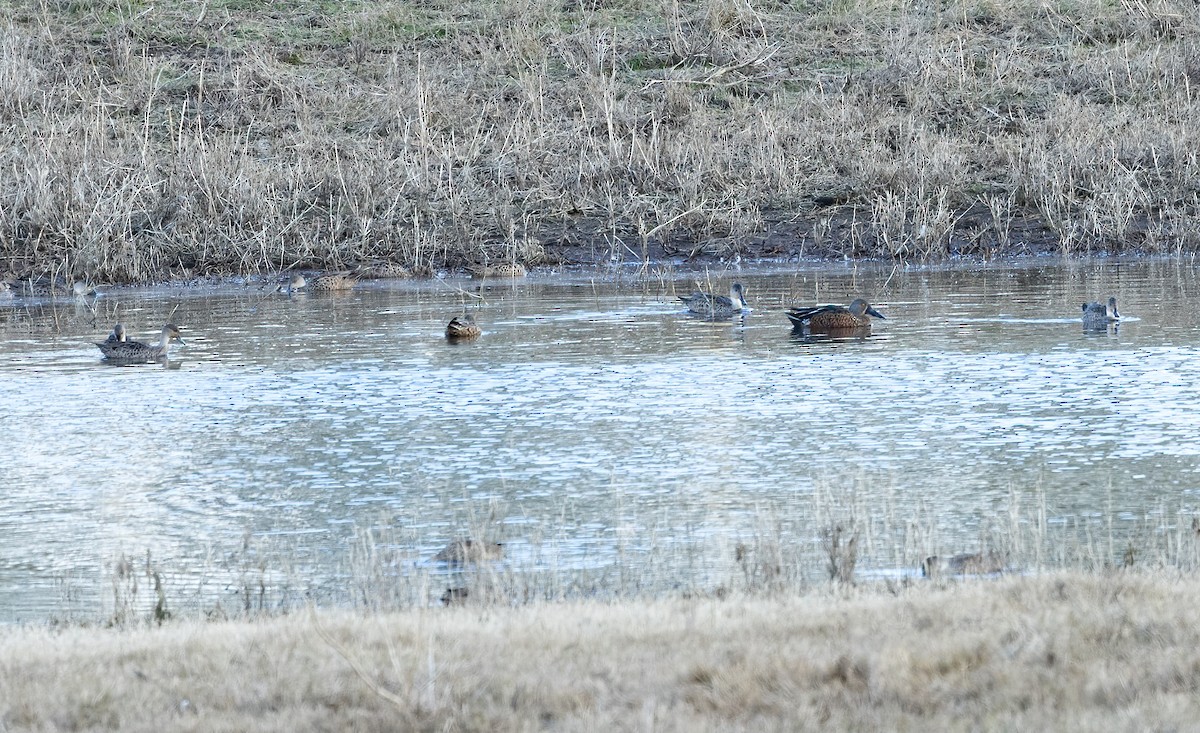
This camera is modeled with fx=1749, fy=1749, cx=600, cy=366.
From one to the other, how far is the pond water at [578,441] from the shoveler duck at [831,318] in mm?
246

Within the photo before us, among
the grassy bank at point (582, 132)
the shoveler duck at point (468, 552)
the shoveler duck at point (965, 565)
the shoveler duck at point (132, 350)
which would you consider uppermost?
the grassy bank at point (582, 132)

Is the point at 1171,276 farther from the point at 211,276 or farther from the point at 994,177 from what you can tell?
the point at 211,276

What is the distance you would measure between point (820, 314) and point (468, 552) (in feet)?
30.6

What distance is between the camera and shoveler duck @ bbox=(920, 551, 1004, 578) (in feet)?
25.4

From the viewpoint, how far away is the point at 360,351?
1642cm

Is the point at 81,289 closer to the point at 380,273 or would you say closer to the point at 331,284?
the point at 331,284

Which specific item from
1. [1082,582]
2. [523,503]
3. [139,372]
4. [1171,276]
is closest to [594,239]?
[1171,276]

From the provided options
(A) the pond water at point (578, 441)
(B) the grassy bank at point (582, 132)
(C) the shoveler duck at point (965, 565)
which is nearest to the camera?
(C) the shoveler duck at point (965, 565)

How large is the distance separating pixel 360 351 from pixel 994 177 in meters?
12.8

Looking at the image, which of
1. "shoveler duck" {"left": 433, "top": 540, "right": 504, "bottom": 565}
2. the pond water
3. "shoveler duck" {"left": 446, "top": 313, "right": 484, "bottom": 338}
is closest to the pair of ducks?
the pond water

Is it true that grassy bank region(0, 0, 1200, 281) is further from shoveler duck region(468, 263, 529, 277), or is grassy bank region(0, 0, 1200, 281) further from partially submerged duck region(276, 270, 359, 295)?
partially submerged duck region(276, 270, 359, 295)

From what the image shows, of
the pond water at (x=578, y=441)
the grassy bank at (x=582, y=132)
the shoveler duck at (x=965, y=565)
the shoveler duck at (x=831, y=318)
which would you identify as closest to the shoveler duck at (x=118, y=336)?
the pond water at (x=578, y=441)

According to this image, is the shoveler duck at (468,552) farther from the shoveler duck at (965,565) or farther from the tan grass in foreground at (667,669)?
the shoveler duck at (965,565)

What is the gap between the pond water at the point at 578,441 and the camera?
28.3ft
